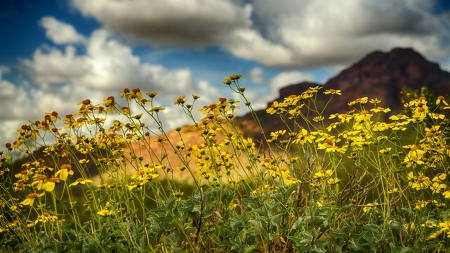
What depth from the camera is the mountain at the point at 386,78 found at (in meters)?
74.2

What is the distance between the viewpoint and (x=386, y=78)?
76062mm

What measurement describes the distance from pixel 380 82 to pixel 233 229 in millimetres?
78031

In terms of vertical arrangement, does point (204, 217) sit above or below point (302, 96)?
below

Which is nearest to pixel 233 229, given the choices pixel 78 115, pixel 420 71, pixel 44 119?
pixel 78 115

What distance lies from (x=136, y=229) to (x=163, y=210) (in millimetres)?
487

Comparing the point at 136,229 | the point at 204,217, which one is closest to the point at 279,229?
the point at 204,217

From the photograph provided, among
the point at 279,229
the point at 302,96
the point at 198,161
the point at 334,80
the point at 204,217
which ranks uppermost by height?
the point at 334,80

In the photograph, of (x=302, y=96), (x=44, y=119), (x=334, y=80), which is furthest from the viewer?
(x=334, y=80)

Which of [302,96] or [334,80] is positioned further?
[334,80]

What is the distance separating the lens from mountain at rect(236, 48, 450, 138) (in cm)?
7419

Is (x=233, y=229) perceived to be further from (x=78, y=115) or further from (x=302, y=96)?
(x=78, y=115)

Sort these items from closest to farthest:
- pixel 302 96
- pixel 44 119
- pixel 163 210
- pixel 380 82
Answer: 1. pixel 163 210
2. pixel 302 96
3. pixel 44 119
4. pixel 380 82

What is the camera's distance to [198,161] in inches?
162

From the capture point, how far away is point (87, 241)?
375cm
